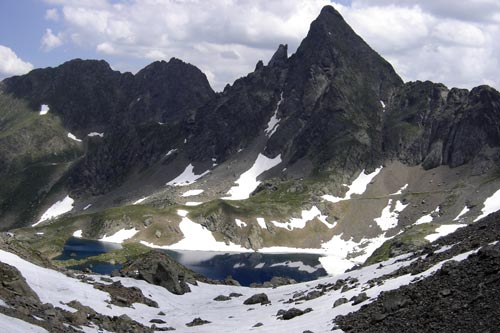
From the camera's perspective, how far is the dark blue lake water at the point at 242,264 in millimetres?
154875

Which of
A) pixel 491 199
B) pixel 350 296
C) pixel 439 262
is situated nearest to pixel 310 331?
pixel 350 296

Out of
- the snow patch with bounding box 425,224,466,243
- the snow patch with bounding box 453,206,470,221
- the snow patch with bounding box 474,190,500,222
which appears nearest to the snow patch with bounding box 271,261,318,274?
the snow patch with bounding box 425,224,466,243

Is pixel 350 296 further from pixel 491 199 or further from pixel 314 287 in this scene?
pixel 491 199

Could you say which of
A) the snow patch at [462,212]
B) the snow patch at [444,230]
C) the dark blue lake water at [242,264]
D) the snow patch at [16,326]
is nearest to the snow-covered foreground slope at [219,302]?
the snow patch at [16,326]

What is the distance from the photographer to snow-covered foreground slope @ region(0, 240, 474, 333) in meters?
39.1

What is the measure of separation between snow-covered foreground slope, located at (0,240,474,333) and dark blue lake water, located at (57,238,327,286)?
291 feet

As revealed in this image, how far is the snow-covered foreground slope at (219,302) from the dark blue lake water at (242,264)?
88575 mm

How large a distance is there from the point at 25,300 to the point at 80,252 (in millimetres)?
158301

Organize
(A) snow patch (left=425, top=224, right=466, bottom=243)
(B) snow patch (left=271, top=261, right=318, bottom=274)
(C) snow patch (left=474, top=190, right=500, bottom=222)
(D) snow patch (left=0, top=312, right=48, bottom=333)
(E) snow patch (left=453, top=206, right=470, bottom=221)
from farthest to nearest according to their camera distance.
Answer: (E) snow patch (left=453, top=206, right=470, bottom=221) < (C) snow patch (left=474, top=190, right=500, bottom=222) < (B) snow patch (left=271, top=261, right=318, bottom=274) < (A) snow patch (left=425, top=224, right=466, bottom=243) < (D) snow patch (left=0, top=312, right=48, bottom=333)

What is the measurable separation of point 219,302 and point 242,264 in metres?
122

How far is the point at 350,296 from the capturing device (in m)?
42.5

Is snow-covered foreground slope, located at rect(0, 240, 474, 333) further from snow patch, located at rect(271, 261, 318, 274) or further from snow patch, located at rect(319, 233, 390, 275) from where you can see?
snow patch, located at rect(319, 233, 390, 275)

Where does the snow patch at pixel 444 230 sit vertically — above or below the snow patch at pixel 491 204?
below

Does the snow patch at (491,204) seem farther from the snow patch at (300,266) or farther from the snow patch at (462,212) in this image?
the snow patch at (300,266)
